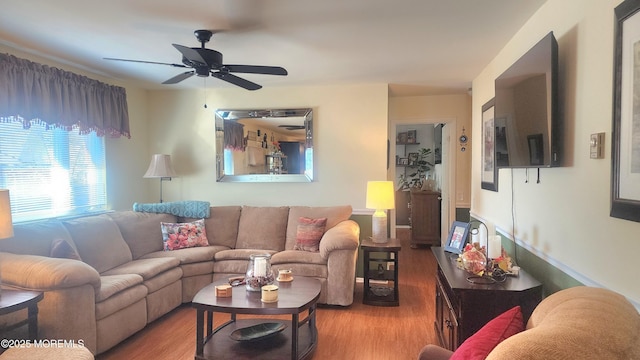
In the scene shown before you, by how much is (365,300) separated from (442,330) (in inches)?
46.0

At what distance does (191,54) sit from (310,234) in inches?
84.1

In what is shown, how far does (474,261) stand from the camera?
2.27 metres

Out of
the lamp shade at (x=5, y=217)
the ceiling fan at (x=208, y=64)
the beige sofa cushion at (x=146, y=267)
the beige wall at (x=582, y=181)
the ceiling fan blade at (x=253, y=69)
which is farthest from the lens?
the beige sofa cushion at (x=146, y=267)

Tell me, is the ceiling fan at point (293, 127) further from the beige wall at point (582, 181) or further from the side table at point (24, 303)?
the side table at point (24, 303)

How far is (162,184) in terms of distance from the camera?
4941mm

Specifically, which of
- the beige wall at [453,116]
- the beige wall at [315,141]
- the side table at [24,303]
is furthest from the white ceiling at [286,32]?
the side table at [24,303]

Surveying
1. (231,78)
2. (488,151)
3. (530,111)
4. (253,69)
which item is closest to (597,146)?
(530,111)

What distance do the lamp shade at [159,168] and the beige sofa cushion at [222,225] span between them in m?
0.60

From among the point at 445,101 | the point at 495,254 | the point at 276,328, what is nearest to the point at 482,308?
the point at 495,254

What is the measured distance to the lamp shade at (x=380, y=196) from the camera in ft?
12.7

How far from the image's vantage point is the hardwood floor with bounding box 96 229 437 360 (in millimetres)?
2689

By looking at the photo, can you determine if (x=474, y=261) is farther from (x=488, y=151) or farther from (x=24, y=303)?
(x=24, y=303)

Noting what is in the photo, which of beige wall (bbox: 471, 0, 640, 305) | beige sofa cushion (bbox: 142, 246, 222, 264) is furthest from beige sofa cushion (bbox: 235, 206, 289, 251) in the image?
beige wall (bbox: 471, 0, 640, 305)

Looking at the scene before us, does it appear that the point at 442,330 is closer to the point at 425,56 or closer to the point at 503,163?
the point at 503,163
